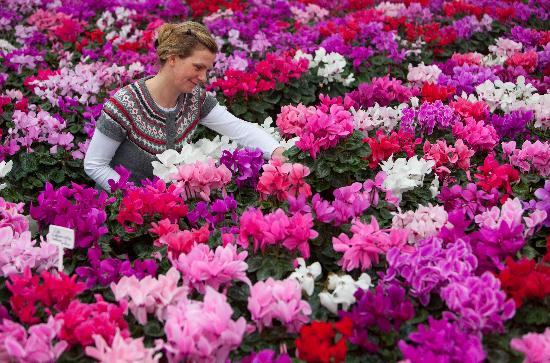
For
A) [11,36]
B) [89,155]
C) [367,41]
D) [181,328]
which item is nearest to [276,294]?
[181,328]

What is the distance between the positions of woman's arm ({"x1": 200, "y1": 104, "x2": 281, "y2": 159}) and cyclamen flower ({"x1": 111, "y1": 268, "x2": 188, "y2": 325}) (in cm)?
154

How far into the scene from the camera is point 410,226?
232cm

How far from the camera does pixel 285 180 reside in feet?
8.51

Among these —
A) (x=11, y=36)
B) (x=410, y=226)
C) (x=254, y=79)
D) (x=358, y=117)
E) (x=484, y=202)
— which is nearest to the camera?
(x=410, y=226)

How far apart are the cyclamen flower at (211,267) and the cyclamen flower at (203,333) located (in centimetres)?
18

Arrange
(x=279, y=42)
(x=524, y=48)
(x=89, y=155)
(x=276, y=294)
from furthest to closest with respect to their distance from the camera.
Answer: (x=279, y=42)
(x=524, y=48)
(x=89, y=155)
(x=276, y=294)

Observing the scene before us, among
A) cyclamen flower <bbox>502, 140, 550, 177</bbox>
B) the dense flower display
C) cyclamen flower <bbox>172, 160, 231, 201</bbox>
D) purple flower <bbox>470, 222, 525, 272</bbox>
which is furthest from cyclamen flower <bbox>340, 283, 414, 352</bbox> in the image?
cyclamen flower <bbox>502, 140, 550, 177</bbox>

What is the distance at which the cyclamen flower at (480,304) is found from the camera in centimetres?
178

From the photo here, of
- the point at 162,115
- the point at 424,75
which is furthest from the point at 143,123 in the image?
the point at 424,75

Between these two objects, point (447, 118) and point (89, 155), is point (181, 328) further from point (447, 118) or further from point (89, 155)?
point (447, 118)

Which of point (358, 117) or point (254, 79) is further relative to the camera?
point (254, 79)

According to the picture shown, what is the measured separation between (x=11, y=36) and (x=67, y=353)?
19.3ft

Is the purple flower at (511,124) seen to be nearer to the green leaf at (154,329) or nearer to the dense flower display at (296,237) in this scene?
the dense flower display at (296,237)

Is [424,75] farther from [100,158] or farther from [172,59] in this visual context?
[100,158]
